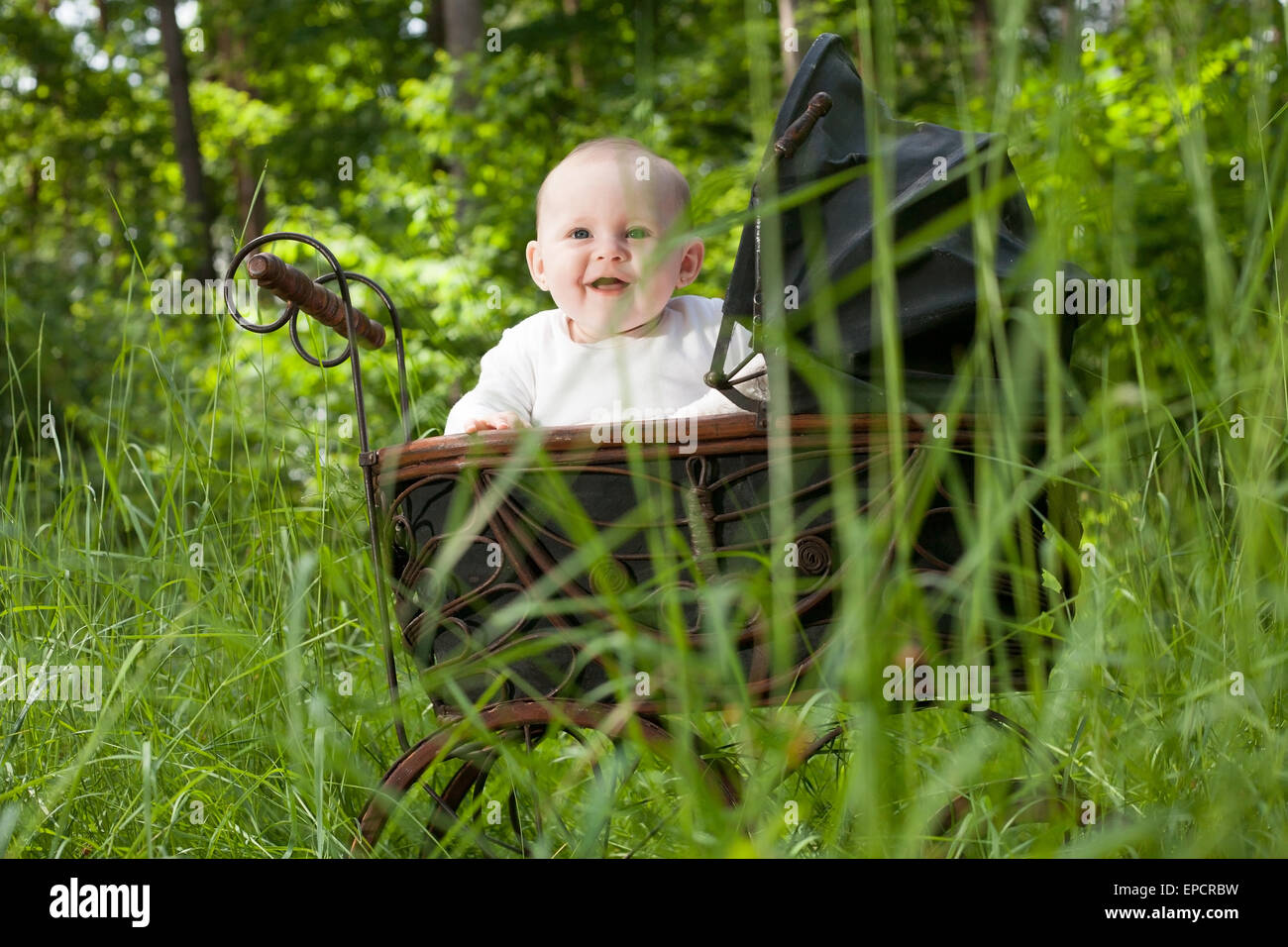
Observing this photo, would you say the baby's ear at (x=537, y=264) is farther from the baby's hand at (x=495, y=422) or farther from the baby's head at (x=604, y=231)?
the baby's hand at (x=495, y=422)

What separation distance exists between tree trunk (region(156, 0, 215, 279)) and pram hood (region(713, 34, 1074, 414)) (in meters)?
10.2

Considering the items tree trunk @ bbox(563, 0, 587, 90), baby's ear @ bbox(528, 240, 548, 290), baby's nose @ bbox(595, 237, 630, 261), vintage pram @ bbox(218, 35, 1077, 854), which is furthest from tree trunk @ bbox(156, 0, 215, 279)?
vintage pram @ bbox(218, 35, 1077, 854)

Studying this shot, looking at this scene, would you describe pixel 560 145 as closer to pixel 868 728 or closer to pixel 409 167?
pixel 409 167

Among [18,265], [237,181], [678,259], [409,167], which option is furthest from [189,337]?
[678,259]

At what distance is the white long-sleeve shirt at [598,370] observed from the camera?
1855mm

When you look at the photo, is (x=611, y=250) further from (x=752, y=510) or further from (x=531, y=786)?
(x=531, y=786)

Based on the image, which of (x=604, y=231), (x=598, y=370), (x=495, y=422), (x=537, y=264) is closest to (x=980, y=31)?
(x=537, y=264)

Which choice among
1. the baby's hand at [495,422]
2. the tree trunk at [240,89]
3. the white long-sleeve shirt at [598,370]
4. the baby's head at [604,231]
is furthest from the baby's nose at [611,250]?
the tree trunk at [240,89]

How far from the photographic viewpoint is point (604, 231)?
1.90 meters

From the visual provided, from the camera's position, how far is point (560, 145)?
324 inches

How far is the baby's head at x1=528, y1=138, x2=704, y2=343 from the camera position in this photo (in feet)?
6.19

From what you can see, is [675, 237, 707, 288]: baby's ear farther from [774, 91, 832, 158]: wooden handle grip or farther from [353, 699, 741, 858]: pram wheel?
[353, 699, 741, 858]: pram wheel

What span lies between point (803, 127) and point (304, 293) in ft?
2.43
